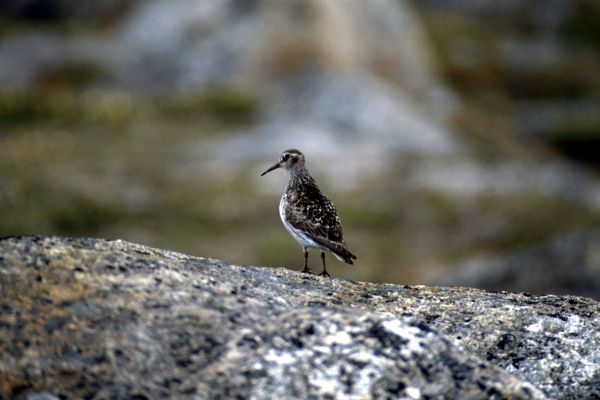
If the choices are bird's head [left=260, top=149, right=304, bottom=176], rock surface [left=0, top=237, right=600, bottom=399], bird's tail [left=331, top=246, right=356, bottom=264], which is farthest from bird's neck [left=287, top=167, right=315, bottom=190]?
rock surface [left=0, top=237, right=600, bottom=399]

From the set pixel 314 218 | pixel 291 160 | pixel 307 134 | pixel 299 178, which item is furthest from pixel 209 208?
pixel 314 218

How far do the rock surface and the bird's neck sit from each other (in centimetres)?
768

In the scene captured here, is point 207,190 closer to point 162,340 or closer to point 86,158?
point 86,158

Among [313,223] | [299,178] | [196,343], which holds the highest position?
[299,178]

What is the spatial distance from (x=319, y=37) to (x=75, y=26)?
17.4 m

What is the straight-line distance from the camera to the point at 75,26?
60.3 m

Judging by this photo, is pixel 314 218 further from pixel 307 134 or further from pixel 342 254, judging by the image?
pixel 307 134

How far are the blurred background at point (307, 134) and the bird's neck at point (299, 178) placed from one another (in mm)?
9712

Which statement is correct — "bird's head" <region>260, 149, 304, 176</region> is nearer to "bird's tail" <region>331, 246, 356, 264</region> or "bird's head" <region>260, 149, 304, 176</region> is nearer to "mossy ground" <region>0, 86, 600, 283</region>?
"bird's tail" <region>331, 246, 356, 264</region>

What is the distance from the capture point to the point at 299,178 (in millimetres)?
15883

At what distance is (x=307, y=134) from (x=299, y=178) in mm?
29324

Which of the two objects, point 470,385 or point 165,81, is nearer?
point 470,385

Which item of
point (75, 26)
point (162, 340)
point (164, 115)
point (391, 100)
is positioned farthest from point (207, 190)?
point (162, 340)

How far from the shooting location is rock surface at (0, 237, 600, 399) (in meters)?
6.39
